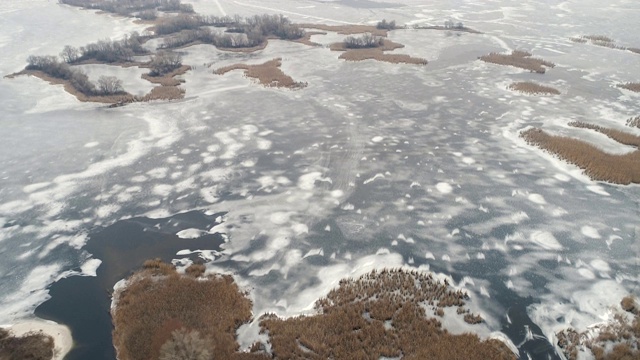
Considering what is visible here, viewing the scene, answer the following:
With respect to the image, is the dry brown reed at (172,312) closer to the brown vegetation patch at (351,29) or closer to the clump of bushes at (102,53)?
the clump of bushes at (102,53)

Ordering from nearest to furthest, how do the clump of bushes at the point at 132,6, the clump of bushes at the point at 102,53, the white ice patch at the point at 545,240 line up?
1. the white ice patch at the point at 545,240
2. the clump of bushes at the point at 102,53
3. the clump of bushes at the point at 132,6

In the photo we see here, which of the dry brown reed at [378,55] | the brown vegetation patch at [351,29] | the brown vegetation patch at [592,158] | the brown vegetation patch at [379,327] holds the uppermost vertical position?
the brown vegetation patch at [351,29]

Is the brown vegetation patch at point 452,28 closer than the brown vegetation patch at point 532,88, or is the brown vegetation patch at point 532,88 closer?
the brown vegetation patch at point 532,88

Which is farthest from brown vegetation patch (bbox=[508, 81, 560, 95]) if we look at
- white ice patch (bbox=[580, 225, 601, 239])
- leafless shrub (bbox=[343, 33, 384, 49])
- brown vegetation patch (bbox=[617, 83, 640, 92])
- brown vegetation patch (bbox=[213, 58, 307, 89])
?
white ice patch (bbox=[580, 225, 601, 239])

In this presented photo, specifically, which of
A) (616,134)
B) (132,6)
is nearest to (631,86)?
(616,134)

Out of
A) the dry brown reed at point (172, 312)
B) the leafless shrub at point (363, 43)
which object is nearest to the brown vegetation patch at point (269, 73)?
the leafless shrub at point (363, 43)

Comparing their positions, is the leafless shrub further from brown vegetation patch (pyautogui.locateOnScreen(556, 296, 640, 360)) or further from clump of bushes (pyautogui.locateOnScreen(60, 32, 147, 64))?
brown vegetation patch (pyautogui.locateOnScreen(556, 296, 640, 360))

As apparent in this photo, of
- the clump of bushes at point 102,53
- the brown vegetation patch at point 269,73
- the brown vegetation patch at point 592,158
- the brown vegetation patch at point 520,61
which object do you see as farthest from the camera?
the clump of bushes at point 102,53
